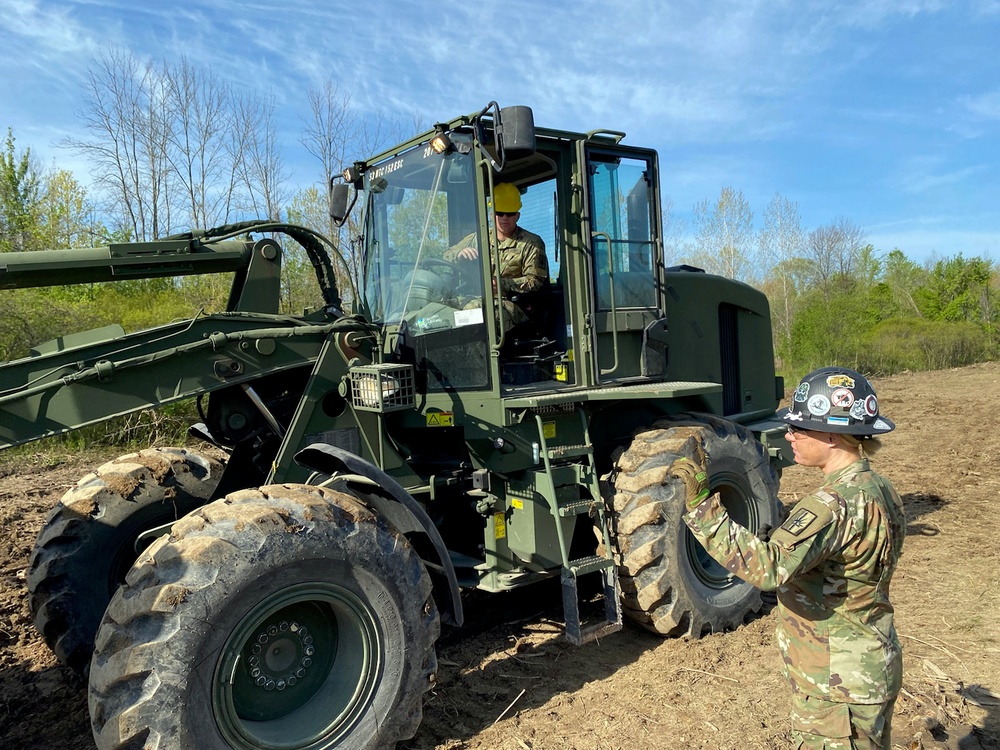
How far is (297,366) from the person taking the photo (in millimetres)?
4480

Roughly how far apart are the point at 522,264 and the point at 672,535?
6.69 ft

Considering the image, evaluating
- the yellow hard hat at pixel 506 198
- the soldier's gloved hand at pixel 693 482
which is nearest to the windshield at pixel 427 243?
the yellow hard hat at pixel 506 198

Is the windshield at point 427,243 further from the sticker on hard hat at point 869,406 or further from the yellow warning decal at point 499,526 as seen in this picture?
the sticker on hard hat at point 869,406

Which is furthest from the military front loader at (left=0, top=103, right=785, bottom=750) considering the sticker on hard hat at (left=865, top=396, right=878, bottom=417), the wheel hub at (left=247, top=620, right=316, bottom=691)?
the sticker on hard hat at (left=865, top=396, right=878, bottom=417)

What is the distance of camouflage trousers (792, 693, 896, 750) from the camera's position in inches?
102

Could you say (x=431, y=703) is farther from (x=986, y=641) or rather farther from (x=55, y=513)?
(x=986, y=641)

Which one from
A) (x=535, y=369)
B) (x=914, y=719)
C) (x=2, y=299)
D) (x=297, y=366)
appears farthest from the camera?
(x=2, y=299)

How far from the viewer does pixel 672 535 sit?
479cm

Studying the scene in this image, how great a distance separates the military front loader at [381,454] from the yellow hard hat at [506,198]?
209 millimetres

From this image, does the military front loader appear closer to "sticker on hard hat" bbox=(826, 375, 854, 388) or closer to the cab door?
the cab door

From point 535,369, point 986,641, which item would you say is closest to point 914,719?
point 986,641

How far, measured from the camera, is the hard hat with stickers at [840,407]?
2.66 metres

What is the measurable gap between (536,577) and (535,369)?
1.36 meters

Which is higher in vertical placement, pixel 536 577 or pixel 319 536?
pixel 319 536
